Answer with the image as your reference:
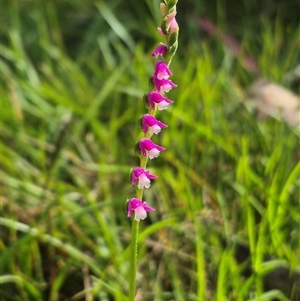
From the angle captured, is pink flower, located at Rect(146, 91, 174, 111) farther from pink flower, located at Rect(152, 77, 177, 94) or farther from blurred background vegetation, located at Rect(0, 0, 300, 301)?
blurred background vegetation, located at Rect(0, 0, 300, 301)

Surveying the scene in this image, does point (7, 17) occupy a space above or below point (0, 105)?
above

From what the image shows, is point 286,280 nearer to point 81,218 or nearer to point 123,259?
point 123,259

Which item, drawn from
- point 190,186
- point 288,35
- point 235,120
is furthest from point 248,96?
point 288,35

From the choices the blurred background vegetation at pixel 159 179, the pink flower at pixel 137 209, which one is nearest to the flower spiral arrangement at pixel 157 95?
the pink flower at pixel 137 209

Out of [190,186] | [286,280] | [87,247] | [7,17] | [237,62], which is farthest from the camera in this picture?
[7,17]

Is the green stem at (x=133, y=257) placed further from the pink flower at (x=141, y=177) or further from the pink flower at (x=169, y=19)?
the pink flower at (x=169, y=19)

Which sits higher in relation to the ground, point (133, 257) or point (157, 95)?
point (157, 95)

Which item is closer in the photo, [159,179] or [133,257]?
[133,257]

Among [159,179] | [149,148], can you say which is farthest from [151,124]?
[159,179]

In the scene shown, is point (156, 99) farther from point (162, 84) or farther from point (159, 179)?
point (159, 179)
